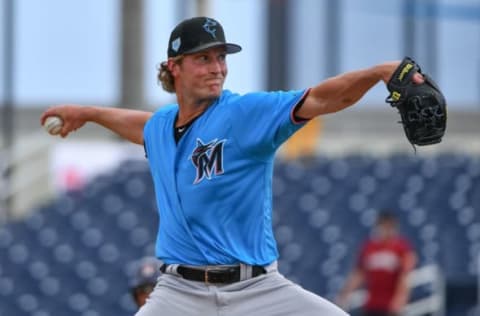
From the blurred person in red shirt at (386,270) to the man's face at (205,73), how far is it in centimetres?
645

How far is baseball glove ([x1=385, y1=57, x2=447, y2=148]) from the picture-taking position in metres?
4.96

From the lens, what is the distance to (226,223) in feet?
18.3

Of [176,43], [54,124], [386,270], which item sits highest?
[176,43]

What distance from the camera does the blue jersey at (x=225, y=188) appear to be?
552cm

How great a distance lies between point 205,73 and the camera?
5.72 m

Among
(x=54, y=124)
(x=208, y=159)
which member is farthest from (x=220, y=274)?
(x=54, y=124)

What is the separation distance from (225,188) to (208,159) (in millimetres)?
141

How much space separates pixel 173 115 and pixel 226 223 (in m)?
0.65

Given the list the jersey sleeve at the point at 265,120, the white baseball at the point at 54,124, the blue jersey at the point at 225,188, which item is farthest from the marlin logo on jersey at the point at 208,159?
the white baseball at the point at 54,124

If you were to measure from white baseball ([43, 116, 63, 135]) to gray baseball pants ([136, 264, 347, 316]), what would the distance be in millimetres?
1279

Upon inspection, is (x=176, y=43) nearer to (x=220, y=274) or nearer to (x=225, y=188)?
(x=225, y=188)

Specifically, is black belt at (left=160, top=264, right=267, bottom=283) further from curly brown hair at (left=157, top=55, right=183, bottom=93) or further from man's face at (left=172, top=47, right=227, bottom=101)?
curly brown hair at (left=157, top=55, right=183, bottom=93)

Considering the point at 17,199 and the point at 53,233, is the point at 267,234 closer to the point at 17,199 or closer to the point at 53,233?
the point at 53,233

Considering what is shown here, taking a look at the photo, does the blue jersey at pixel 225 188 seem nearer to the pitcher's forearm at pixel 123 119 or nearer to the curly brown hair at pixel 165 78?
the curly brown hair at pixel 165 78
